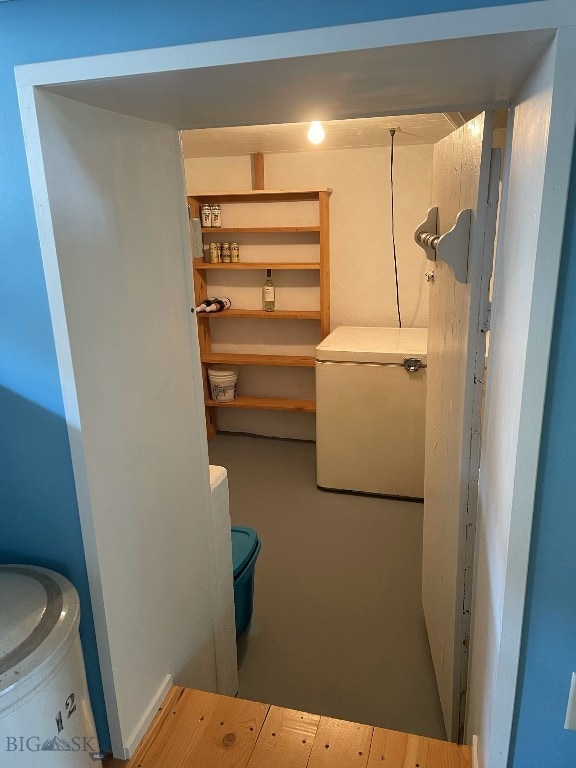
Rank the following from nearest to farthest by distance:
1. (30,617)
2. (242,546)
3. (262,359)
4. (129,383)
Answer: (30,617), (129,383), (242,546), (262,359)

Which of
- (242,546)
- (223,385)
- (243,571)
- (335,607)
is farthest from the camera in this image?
(223,385)

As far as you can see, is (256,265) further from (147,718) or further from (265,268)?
(147,718)

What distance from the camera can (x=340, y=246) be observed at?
3.83m

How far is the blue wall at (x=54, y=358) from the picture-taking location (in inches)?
33.7

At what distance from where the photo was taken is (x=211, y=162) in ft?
13.0

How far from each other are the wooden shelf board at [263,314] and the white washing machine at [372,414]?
1.34 ft

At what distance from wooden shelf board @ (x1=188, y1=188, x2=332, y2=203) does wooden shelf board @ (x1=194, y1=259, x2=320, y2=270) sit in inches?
17.0

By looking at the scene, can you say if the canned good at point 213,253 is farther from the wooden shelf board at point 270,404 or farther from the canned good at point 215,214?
the wooden shelf board at point 270,404

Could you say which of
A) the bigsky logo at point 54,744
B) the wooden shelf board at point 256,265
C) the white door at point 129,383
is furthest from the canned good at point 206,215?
the bigsky logo at point 54,744

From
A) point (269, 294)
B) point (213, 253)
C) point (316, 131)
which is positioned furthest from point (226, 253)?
point (316, 131)

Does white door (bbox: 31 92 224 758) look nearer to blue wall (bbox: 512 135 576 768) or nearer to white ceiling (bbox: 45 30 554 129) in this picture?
white ceiling (bbox: 45 30 554 129)

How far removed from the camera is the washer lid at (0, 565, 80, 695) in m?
0.94

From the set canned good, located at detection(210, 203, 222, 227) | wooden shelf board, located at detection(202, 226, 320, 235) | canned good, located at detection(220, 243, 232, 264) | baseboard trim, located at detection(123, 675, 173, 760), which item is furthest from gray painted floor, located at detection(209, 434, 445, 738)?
canned good, located at detection(210, 203, 222, 227)

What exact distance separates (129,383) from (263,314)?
270cm
